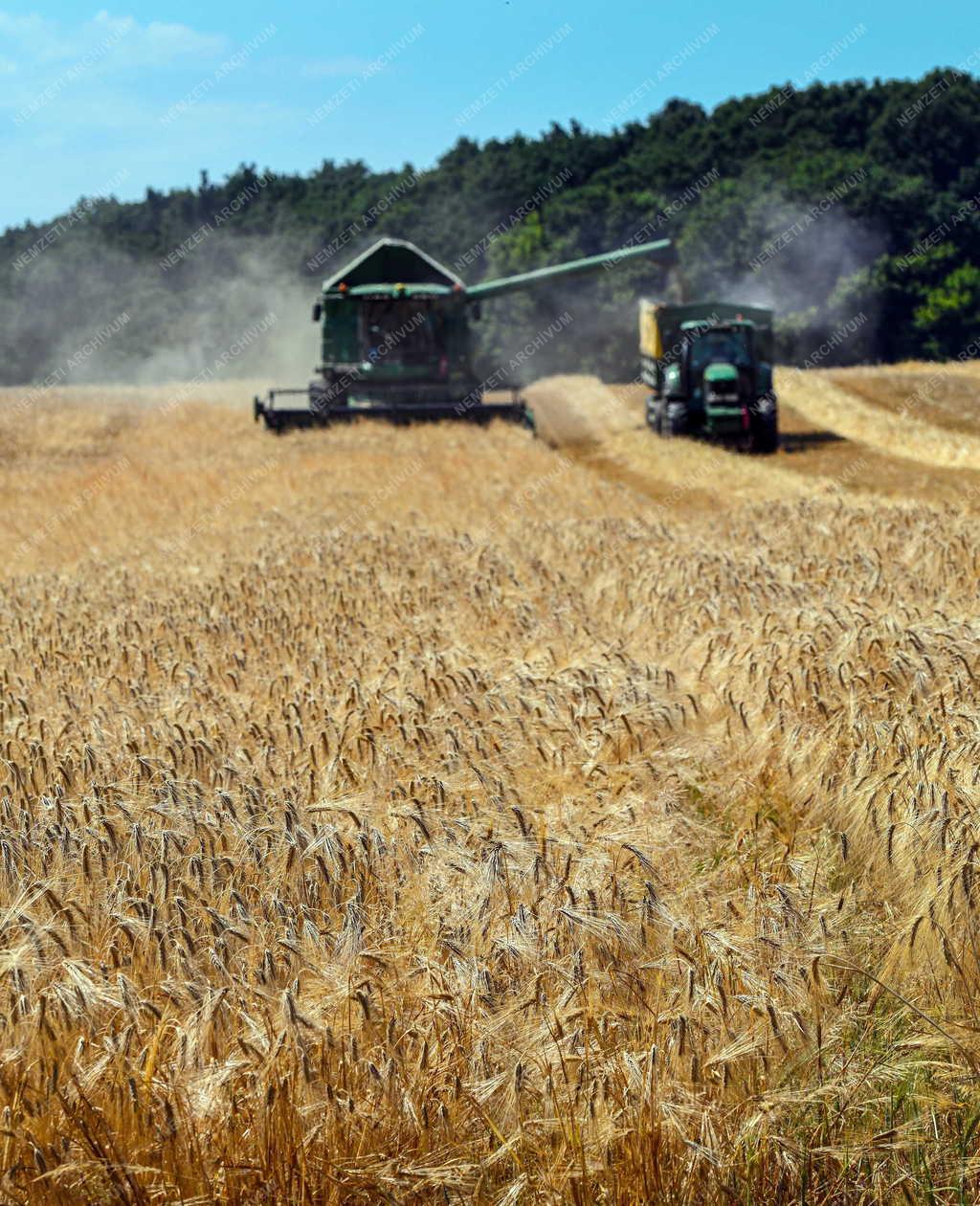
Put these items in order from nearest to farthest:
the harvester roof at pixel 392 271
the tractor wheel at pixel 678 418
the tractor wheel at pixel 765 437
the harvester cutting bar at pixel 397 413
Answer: the tractor wheel at pixel 765 437, the tractor wheel at pixel 678 418, the harvester cutting bar at pixel 397 413, the harvester roof at pixel 392 271

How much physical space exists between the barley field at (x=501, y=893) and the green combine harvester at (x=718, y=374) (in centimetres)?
1752

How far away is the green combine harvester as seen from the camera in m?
25.9

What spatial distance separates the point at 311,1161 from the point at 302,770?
86.7 inches

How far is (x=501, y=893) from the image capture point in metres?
3.38

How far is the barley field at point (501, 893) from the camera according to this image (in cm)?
274

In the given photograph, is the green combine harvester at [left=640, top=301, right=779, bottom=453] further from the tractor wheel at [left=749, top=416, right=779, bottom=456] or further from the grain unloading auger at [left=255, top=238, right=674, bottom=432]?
the grain unloading auger at [left=255, top=238, right=674, bottom=432]

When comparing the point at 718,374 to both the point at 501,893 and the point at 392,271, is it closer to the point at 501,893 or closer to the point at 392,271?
the point at 392,271

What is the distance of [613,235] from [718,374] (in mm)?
48652

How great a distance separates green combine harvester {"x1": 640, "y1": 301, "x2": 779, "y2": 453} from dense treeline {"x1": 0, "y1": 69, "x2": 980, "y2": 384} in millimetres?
21695

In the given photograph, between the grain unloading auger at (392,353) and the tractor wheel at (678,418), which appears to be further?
the grain unloading auger at (392,353)

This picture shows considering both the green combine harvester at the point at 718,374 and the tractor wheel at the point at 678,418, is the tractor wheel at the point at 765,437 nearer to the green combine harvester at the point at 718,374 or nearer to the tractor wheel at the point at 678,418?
the green combine harvester at the point at 718,374

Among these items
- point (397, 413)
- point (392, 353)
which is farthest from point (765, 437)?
point (392, 353)

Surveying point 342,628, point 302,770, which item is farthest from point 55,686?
point 302,770

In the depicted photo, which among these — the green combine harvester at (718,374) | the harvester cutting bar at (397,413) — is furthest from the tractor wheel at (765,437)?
the harvester cutting bar at (397,413)
